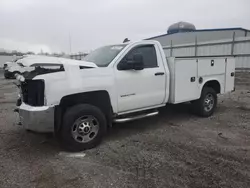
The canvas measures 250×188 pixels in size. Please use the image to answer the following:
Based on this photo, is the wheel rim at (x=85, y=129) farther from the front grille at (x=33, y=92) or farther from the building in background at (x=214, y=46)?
the building in background at (x=214, y=46)

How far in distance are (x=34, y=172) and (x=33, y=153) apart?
727mm

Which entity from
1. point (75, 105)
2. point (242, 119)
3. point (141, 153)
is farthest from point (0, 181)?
point (242, 119)

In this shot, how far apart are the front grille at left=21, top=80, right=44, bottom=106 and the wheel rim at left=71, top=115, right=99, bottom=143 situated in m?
0.72

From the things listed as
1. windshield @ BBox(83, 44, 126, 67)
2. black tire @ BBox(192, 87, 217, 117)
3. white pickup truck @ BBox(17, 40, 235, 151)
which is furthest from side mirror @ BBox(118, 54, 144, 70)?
black tire @ BBox(192, 87, 217, 117)

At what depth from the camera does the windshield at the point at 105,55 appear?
4.48 meters

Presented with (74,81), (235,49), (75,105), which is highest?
(235,49)

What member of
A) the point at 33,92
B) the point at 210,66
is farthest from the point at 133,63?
the point at 210,66

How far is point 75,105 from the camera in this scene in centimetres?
393

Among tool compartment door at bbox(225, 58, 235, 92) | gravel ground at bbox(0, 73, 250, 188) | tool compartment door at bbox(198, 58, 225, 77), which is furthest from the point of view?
tool compartment door at bbox(225, 58, 235, 92)

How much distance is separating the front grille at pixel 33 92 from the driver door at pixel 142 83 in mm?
1398

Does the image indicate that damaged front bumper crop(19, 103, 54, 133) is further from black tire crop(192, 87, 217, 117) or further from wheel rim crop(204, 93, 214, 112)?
wheel rim crop(204, 93, 214, 112)

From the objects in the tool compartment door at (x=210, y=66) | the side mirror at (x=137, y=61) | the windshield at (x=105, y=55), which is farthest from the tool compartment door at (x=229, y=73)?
the windshield at (x=105, y=55)

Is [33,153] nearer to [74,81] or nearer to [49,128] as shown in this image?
[49,128]

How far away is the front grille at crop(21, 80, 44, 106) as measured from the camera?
3570 mm
